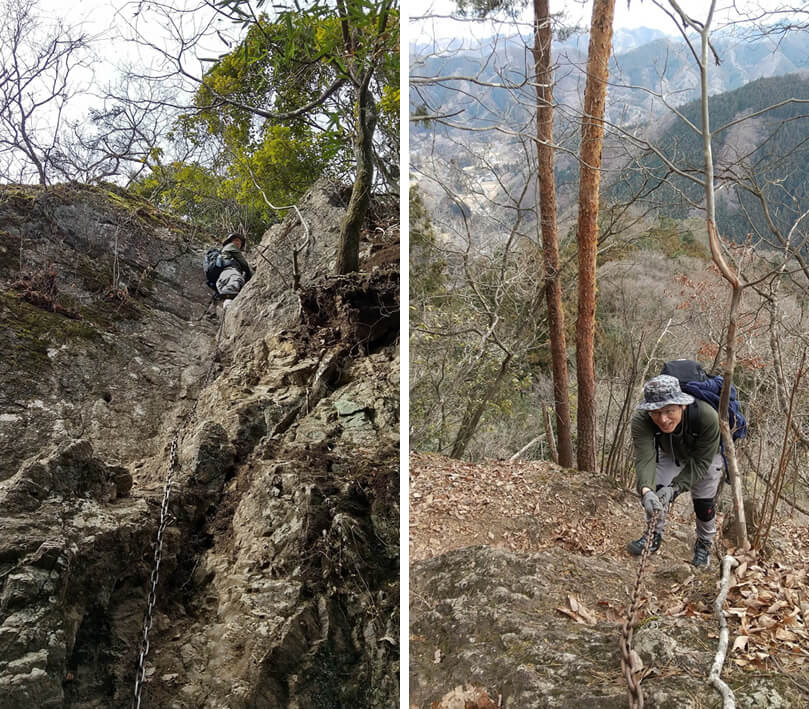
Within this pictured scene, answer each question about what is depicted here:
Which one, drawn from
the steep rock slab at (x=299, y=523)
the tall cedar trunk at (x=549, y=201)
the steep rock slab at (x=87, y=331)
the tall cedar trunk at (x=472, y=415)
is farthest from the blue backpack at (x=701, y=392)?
the steep rock slab at (x=87, y=331)

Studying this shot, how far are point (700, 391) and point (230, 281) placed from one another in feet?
13.7

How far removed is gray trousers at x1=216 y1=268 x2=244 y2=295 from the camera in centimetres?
484

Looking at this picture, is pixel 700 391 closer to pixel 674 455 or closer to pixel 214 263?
pixel 674 455

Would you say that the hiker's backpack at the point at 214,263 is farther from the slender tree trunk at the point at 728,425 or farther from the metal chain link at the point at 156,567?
the slender tree trunk at the point at 728,425

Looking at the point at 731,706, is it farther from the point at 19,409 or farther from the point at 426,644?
the point at 19,409

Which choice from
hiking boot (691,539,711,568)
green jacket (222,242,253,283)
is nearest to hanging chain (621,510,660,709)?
hiking boot (691,539,711,568)

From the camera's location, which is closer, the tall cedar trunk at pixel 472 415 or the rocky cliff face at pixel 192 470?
the rocky cliff face at pixel 192 470

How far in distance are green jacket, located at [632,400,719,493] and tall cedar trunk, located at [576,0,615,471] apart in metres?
0.26

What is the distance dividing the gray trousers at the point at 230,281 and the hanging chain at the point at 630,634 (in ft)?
13.5

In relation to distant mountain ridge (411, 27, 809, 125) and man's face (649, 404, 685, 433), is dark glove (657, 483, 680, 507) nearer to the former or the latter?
man's face (649, 404, 685, 433)

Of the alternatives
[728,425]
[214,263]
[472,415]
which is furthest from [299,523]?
[214,263]

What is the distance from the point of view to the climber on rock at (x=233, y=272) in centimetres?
478

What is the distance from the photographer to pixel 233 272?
4832 mm

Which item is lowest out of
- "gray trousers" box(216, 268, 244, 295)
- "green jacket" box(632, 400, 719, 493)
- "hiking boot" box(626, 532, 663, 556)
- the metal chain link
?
the metal chain link
